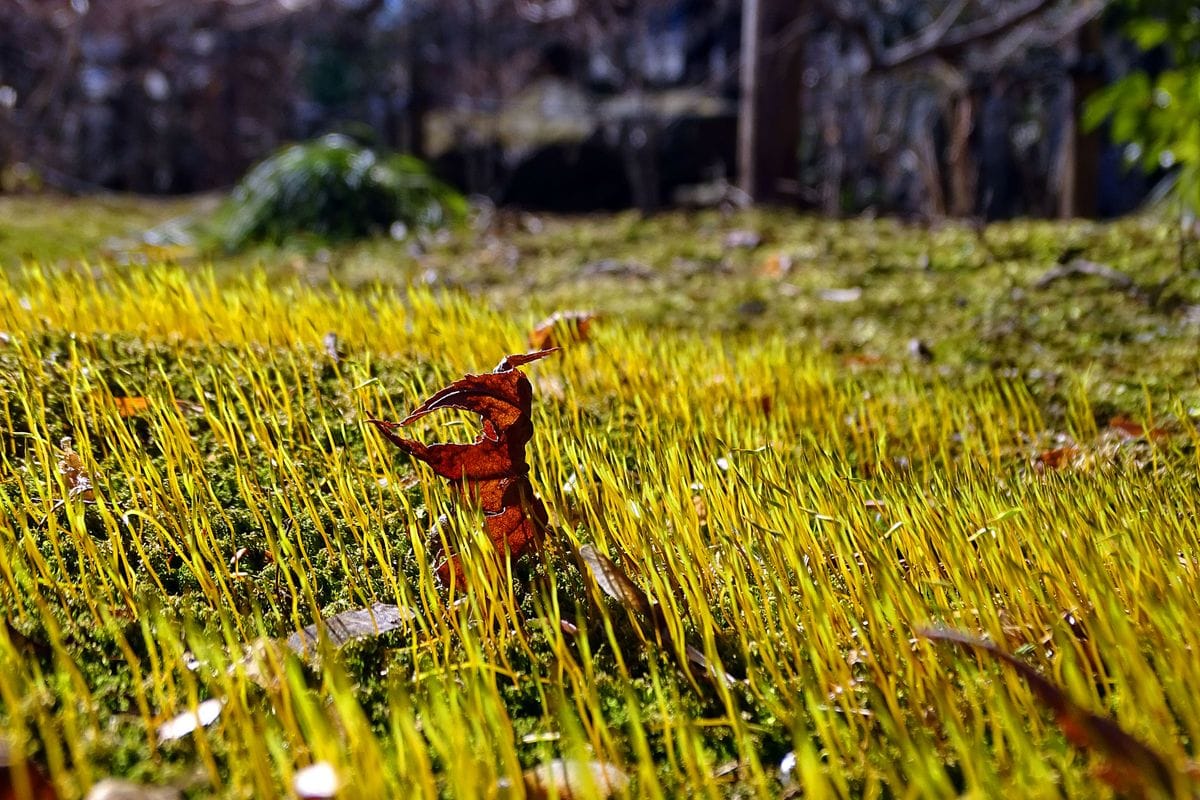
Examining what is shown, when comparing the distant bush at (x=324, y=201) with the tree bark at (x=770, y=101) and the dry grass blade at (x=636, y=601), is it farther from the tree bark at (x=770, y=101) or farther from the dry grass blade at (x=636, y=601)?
the dry grass blade at (x=636, y=601)

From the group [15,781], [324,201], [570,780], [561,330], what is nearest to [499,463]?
[570,780]

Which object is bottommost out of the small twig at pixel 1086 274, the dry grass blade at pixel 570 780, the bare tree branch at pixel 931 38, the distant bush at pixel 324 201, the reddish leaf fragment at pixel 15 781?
the dry grass blade at pixel 570 780

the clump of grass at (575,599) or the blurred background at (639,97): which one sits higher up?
the blurred background at (639,97)

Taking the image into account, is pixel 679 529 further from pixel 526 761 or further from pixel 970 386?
pixel 970 386


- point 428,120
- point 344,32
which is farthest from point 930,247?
point 344,32

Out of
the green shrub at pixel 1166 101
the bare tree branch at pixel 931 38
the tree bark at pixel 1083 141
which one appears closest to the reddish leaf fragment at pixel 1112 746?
the green shrub at pixel 1166 101

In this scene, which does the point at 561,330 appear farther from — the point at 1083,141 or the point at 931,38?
the point at 1083,141

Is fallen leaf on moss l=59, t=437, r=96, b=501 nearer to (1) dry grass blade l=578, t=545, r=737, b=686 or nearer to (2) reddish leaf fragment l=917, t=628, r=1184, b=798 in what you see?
(1) dry grass blade l=578, t=545, r=737, b=686
